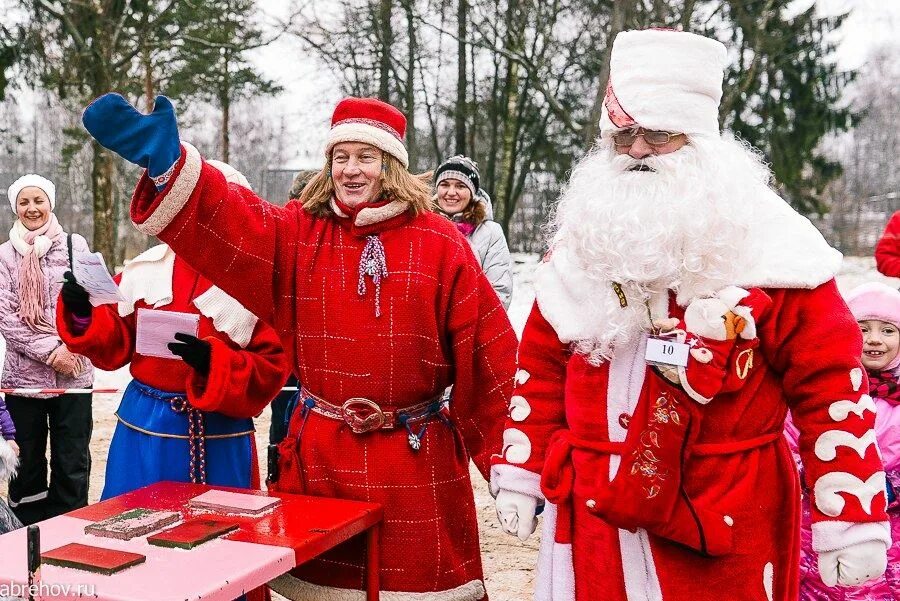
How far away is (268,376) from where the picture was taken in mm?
3092

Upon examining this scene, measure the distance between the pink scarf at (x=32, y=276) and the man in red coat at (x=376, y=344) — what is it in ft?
8.93

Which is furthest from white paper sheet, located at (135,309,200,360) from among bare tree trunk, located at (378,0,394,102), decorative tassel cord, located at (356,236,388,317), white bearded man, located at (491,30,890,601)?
bare tree trunk, located at (378,0,394,102)

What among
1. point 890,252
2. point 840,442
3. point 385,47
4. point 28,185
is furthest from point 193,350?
point 385,47

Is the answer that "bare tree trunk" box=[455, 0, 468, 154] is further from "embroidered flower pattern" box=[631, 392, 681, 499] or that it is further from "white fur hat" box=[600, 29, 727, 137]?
"embroidered flower pattern" box=[631, 392, 681, 499]

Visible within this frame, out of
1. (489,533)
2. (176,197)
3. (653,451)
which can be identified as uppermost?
(176,197)

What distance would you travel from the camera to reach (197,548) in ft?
7.00

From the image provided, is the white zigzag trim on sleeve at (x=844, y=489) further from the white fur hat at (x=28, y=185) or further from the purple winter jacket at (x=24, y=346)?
the white fur hat at (x=28, y=185)

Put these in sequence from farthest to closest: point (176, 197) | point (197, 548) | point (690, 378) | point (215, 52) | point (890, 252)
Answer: point (215, 52) → point (890, 252) → point (176, 197) → point (197, 548) → point (690, 378)

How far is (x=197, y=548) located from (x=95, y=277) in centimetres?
126

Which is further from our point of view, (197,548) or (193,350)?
(193,350)

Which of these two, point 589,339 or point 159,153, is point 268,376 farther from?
point 589,339

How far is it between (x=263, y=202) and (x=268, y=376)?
2.20ft

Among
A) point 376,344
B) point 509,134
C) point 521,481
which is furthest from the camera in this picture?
point 509,134

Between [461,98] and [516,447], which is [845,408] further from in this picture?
[461,98]
